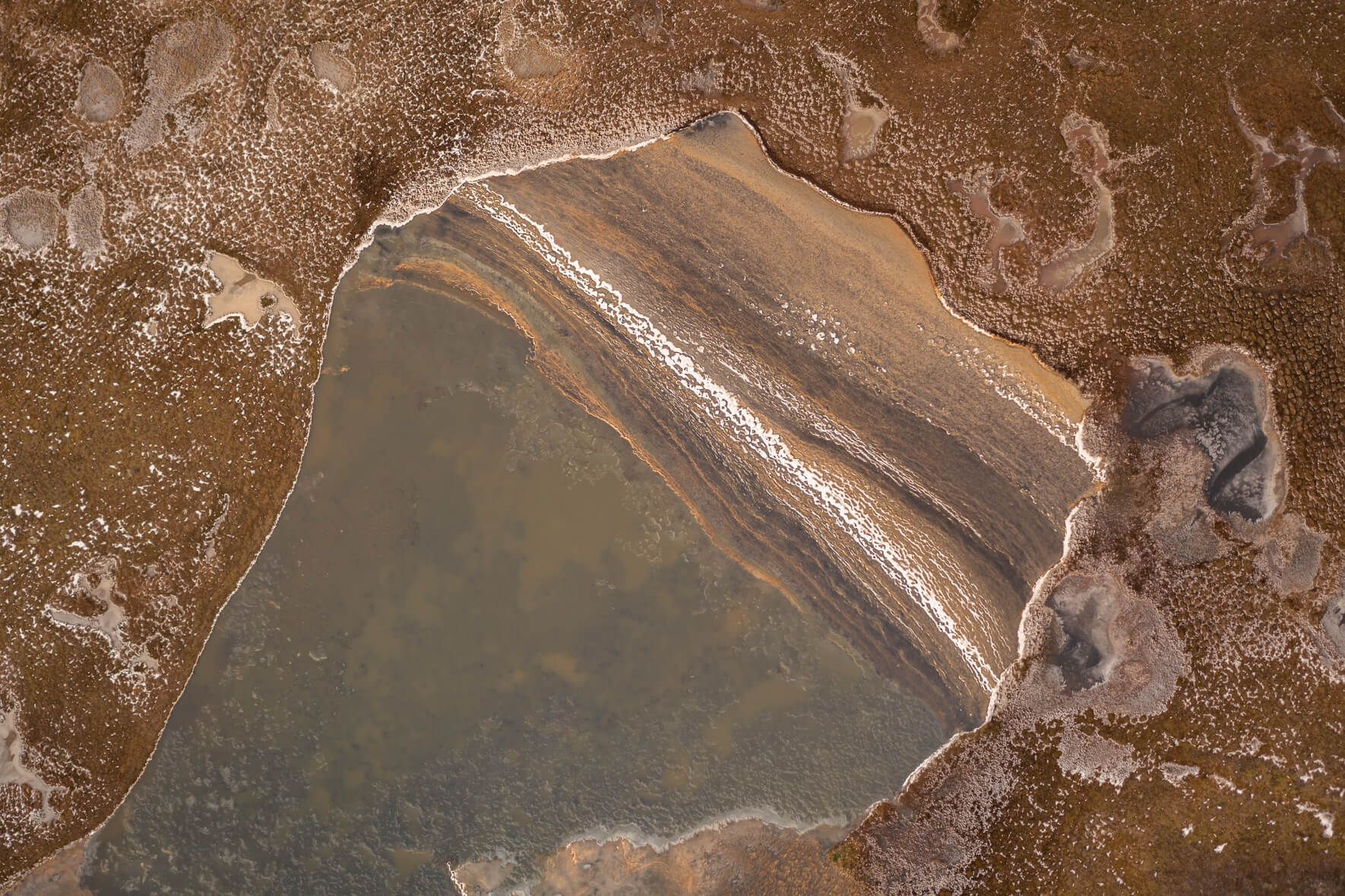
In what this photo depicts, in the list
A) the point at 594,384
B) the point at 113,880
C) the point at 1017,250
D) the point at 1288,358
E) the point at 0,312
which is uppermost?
the point at 1288,358

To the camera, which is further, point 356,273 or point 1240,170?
point 356,273

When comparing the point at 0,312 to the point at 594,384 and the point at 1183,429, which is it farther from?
the point at 1183,429

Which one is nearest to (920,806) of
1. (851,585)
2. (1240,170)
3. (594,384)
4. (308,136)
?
(851,585)

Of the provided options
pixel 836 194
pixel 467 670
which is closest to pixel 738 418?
pixel 836 194

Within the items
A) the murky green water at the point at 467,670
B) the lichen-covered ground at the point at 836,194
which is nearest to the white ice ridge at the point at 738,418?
the lichen-covered ground at the point at 836,194

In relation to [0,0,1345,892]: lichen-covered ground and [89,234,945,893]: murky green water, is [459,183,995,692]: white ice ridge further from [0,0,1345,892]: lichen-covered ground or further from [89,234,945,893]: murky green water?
[89,234,945,893]: murky green water

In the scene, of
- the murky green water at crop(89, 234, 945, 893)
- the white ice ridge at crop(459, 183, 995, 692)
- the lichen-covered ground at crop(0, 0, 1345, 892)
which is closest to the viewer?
the lichen-covered ground at crop(0, 0, 1345, 892)

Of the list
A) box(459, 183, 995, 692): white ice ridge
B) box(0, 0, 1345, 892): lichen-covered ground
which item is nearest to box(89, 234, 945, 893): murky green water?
box(0, 0, 1345, 892): lichen-covered ground

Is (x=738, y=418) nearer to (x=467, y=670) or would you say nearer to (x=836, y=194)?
(x=836, y=194)
